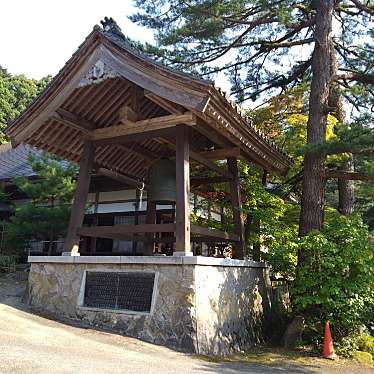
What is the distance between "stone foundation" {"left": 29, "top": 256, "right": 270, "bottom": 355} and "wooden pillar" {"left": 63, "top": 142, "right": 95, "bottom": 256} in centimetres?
29

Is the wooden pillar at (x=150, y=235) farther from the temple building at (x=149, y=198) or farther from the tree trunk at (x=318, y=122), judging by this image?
the tree trunk at (x=318, y=122)

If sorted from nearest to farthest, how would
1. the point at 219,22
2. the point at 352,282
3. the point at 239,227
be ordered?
the point at 352,282
the point at 239,227
the point at 219,22

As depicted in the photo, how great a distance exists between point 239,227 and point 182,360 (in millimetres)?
3854

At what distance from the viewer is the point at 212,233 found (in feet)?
25.6

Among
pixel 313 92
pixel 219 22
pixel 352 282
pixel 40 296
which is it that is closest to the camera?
pixel 352 282

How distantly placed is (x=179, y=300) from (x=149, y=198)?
8.90 feet

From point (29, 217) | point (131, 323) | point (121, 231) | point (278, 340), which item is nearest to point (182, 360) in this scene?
point (131, 323)

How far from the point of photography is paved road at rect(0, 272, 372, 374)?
4.53 metres

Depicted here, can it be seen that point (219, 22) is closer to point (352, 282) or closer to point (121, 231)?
point (121, 231)

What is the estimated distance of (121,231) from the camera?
766cm

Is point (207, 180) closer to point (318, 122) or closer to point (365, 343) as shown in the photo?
point (318, 122)

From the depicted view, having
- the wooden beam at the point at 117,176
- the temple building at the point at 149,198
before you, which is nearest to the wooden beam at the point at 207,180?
the temple building at the point at 149,198

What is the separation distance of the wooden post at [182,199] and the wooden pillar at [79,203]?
2153 millimetres

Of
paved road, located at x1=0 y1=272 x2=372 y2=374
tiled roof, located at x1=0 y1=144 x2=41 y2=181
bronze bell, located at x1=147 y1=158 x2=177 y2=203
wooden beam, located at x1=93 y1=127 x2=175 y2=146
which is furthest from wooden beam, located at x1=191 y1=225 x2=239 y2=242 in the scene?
tiled roof, located at x1=0 y1=144 x2=41 y2=181
